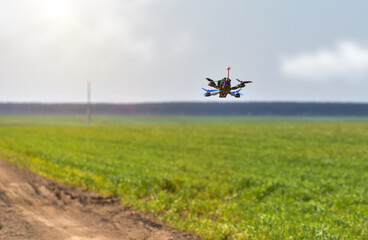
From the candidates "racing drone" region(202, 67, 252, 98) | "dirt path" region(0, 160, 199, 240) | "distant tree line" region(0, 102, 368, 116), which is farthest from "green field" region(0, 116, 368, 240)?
"distant tree line" region(0, 102, 368, 116)

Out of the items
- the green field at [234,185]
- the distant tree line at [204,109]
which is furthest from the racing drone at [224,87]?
the distant tree line at [204,109]

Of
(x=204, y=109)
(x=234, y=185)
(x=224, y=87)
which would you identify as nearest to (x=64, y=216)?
(x=234, y=185)

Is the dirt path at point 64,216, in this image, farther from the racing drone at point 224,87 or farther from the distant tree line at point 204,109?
the distant tree line at point 204,109

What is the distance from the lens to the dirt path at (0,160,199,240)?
11297 mm

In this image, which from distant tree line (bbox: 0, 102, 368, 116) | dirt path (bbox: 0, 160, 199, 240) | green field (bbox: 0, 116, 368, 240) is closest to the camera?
dirt path (bbox: 0, 160, 199, 240)

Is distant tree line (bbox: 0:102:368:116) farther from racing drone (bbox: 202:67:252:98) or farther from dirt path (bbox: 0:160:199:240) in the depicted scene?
racing drone (bbox: 202:67:252:98)

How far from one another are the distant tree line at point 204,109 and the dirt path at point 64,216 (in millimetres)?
111293

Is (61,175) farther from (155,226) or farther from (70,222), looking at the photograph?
(155,226)

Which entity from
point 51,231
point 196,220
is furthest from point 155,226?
point 51,231

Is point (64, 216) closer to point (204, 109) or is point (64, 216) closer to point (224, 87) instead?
point (224, 87)

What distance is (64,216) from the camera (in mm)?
13398

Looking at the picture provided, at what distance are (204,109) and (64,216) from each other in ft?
420

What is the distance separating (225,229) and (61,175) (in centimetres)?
1132

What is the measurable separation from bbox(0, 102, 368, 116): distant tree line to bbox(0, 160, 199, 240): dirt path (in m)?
111
